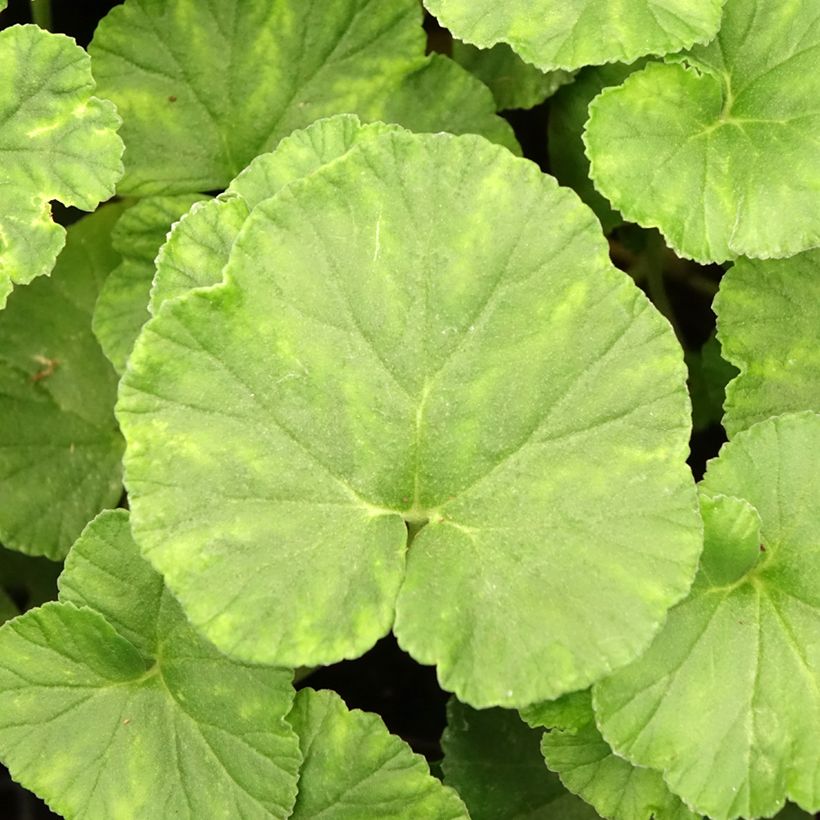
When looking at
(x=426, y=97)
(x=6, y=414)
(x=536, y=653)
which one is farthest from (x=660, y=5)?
(x=6, y=414)

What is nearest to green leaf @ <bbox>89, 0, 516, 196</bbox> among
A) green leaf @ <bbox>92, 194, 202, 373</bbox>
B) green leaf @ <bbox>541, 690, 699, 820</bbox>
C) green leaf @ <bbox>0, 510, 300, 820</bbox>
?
green leaf @ <bbox>92, 194, 202, 373</bbox>

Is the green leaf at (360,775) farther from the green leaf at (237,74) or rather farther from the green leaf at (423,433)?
the green leaf at (237,74)

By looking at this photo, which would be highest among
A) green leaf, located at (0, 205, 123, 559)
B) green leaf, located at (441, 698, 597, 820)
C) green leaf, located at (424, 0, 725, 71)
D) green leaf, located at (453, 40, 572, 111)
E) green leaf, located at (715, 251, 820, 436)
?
green leaf, located at (424, 0, 725, 71)

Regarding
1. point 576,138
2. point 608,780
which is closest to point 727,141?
point 576,138

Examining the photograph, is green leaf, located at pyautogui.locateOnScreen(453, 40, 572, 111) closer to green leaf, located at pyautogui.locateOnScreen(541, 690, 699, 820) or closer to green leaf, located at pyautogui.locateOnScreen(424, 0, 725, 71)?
green leaf, located at pyautogui.locateOnScreen(424, 0, 725, 71)

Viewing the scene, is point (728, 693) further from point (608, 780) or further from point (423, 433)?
point (423, 433)

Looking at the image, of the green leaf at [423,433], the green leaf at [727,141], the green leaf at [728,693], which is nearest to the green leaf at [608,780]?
the green leaf at [728,693]
